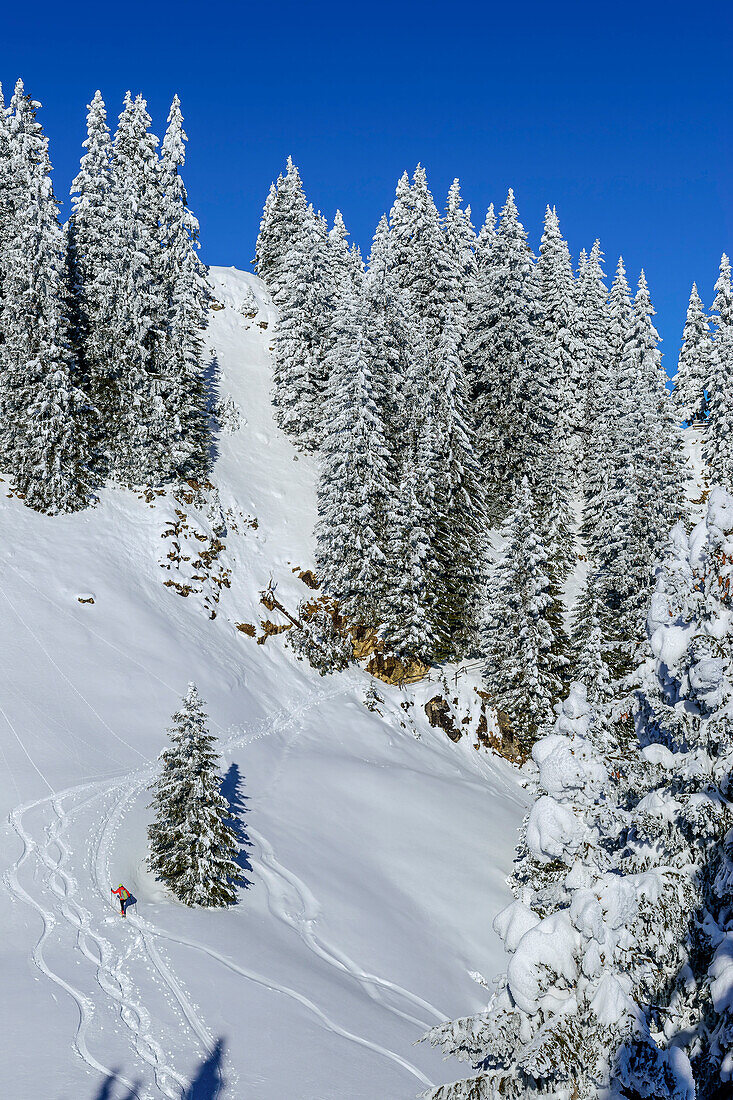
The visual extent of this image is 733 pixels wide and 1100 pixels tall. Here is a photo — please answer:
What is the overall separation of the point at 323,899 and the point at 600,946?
13424 millimetres

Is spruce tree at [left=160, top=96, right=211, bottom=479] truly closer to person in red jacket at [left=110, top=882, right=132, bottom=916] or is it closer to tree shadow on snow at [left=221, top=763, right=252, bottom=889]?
tree shadow on snow at [left=221, top=763, right=252, bottom=889]

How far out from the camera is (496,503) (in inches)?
1734

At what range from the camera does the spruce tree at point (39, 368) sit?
31.1 meters

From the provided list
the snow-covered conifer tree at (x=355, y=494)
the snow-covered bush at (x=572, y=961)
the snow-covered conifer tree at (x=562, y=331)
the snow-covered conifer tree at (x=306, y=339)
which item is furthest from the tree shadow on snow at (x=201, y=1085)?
the snow-covered conifer tree at (x=562, y=331)

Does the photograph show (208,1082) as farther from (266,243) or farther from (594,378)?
(266,243)

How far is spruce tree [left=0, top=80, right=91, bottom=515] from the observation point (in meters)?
31.1

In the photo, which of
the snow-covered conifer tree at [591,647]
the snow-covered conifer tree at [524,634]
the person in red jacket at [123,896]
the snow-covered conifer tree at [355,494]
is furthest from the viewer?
the snow-covered conifer tree at [355,494]

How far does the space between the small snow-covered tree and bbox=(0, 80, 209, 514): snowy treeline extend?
18.2 meters

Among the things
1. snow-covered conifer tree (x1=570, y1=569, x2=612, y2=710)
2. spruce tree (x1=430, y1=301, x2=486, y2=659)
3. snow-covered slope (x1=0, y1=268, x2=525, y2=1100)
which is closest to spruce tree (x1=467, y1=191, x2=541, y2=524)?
spruce tree (x1=430, y1=301, x2=486, y2=659)

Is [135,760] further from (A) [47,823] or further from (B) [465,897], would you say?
(B) [465,897]

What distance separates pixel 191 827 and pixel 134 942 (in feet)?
9.69

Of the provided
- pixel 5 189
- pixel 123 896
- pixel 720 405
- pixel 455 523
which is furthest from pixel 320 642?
pixel 720 405

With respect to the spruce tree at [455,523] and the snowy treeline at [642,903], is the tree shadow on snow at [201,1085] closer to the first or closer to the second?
the snowy treeline at [642,903]

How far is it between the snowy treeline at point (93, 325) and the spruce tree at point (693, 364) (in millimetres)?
39368
